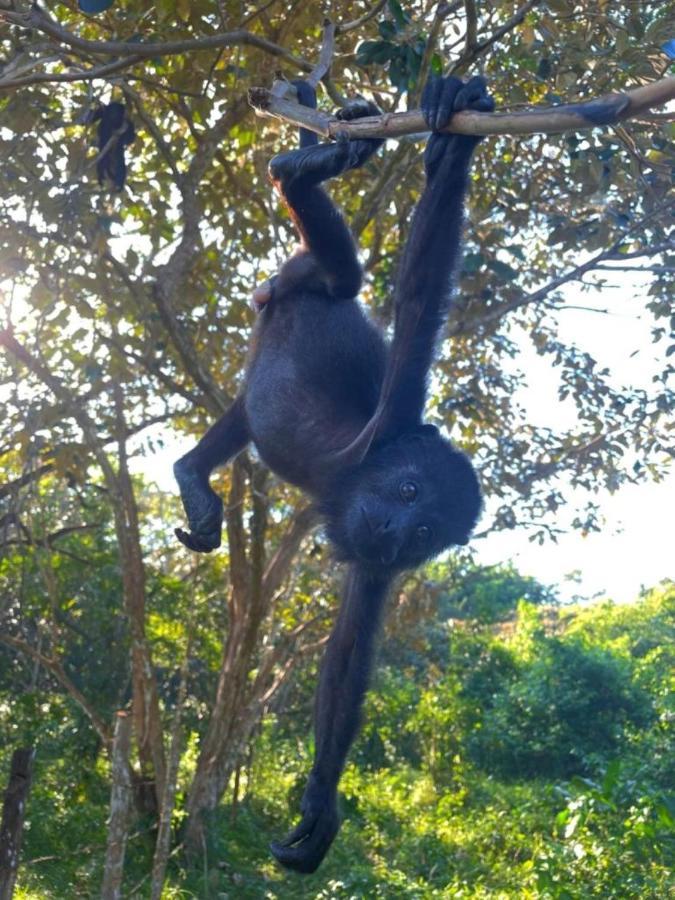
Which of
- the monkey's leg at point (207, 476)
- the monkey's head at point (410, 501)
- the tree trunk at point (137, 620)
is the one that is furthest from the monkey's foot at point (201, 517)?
the tree trunk at point (137, 620)

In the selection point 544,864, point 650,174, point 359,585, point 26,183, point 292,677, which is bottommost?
→ point 544,864

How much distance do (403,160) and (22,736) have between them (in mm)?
5431

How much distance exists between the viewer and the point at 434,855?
35.0 feet

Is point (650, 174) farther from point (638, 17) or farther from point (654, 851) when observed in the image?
point (654, 851)

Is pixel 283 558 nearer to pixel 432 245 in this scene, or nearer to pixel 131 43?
pixel 131 43

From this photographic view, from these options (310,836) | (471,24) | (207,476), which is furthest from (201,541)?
(471,24)

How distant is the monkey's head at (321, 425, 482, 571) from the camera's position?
421 cm

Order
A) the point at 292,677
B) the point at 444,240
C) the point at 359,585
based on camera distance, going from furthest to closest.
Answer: the point at 292,677 < the point at 359,585 < the point at 444,240

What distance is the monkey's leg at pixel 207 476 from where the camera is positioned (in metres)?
4.57

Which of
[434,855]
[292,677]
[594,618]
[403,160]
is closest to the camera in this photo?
[403,160]

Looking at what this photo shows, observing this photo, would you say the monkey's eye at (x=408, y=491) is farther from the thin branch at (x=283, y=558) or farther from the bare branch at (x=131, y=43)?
the thin branch at (x=283, y=558)

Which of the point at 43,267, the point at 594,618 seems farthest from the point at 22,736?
the point at 594,618

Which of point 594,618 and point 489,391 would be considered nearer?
point 489,391

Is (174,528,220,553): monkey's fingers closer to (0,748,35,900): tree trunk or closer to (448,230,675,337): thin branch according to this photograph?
(0,748,35,900): tree trunk
